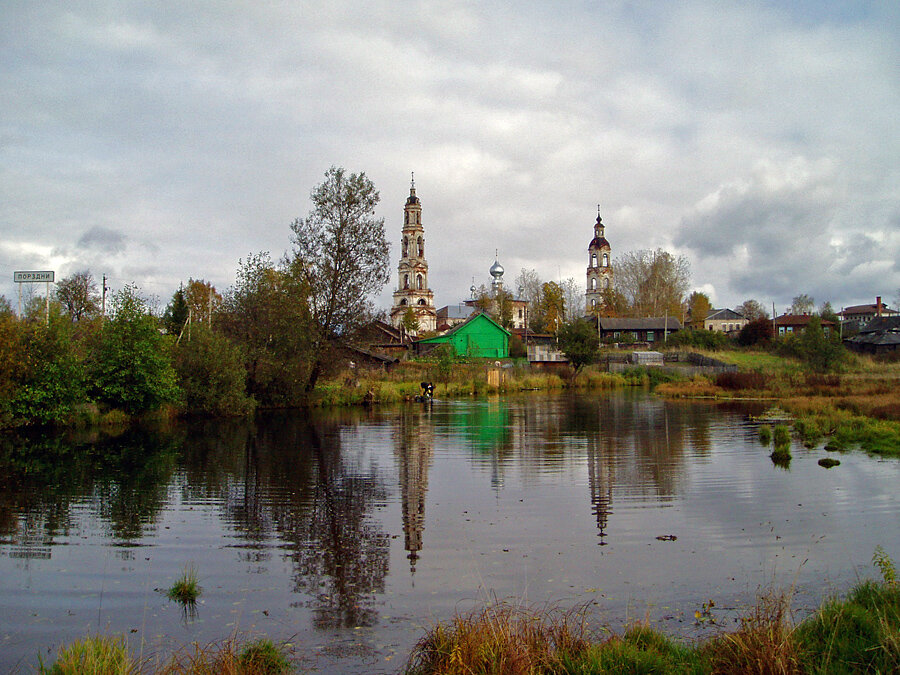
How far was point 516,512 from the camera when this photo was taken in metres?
12.4

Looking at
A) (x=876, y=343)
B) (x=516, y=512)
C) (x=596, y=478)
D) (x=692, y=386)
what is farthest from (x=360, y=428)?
(x=876, y=343)

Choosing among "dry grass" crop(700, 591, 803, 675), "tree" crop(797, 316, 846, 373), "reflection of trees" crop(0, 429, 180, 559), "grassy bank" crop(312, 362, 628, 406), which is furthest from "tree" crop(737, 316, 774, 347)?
"dry grass" crop(700, 591, 803, 675)

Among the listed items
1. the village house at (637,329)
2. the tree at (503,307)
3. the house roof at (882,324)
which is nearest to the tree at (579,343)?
the village house at (637,329)

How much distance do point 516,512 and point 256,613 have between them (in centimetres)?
604

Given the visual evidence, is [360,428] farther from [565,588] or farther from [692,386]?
Result: [692,386]

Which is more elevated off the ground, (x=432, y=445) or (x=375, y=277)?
(x=375, y=277)

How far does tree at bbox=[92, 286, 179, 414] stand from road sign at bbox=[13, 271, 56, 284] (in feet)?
19.3

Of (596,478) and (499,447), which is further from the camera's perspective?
(499,447)

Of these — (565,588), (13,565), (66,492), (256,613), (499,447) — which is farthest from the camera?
(499,447)

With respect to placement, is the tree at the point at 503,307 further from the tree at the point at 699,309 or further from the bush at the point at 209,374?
the bush at the point at 209,374

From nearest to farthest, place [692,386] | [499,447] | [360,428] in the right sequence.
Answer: [499,447] < [360,428] < [692,386]

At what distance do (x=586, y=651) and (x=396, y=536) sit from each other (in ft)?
17.8

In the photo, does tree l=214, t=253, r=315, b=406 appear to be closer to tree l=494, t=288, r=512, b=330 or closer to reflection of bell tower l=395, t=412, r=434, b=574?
reflection of bell tower l=395, t=412, r=434, b=574

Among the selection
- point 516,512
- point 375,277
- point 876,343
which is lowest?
point 516,512
